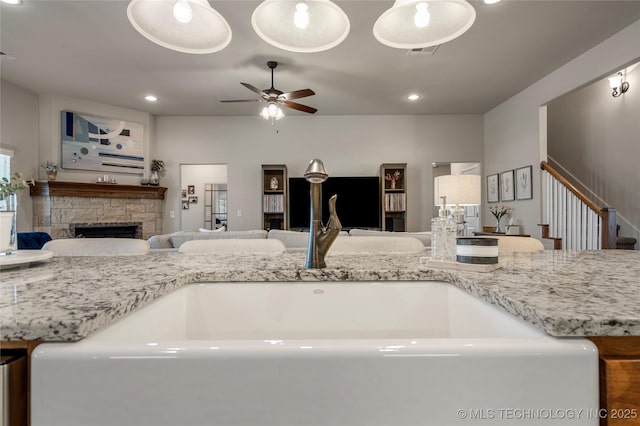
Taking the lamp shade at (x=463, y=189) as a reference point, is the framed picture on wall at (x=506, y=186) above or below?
above

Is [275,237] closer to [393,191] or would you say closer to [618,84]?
[393,191]

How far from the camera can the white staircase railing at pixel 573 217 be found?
323cm

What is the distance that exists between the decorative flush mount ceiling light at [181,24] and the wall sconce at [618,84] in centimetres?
544

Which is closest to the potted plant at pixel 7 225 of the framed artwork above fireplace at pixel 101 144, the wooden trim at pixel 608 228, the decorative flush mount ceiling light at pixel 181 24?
the decorative flush mount ceiling light at pixel 181 24

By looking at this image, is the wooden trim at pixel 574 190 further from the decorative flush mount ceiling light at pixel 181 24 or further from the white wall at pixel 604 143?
the decorative flush mount ceiling light at pixel 181 24

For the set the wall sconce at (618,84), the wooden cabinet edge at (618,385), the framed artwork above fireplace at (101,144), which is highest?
the wall sconce at (618,84)

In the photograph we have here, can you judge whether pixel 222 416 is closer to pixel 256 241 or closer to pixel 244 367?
pixel 244 367

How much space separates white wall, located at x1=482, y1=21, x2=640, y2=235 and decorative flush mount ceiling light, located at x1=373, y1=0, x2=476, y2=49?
3186 mm

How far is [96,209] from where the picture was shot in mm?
4805

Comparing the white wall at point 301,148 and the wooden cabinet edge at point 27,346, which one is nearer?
the wooden cabinet edge at point 27,346

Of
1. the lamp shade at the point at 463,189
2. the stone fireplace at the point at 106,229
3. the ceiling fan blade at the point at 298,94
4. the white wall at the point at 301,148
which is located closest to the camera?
the lamp shade at the point at 463,189

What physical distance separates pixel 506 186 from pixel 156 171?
19.2ft

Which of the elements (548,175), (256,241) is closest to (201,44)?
(256,241)

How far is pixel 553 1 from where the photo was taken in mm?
2600
